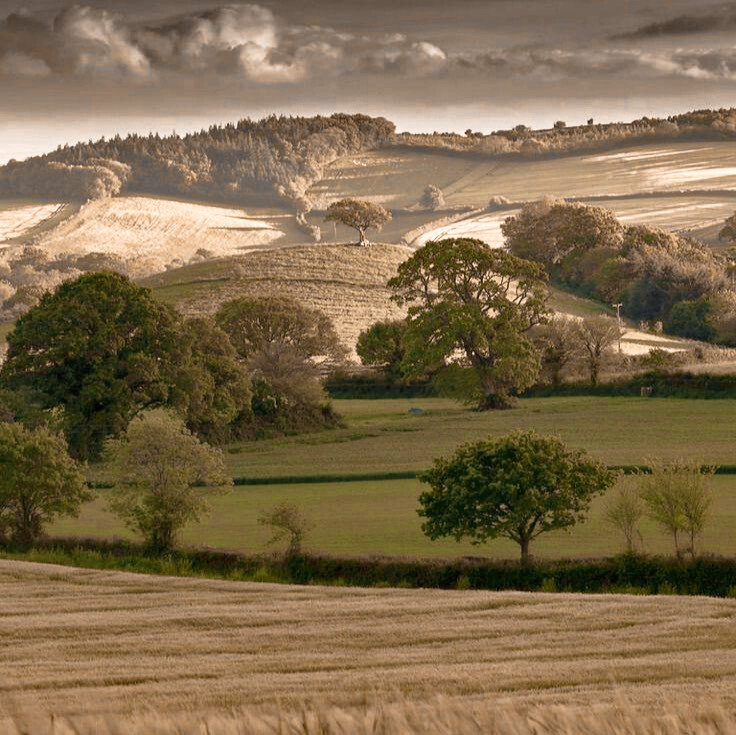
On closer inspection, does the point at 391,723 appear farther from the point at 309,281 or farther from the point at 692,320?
the point at 309,281

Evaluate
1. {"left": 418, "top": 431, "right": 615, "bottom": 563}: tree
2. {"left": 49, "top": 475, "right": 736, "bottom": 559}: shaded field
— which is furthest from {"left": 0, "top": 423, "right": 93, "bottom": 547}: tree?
{"left": 418, "top": 431, "right": 615, "bottom": 563}: tree

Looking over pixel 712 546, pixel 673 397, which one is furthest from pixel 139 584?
pixel 673 397

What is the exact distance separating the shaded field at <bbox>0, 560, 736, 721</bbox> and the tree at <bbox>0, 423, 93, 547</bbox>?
15.9 m

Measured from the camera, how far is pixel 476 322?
79.6 meters

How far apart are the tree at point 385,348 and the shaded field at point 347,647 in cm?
6843

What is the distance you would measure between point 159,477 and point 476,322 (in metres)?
41.6

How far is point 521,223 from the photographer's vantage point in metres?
169

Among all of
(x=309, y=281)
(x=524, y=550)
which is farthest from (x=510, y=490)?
(x=309, y=281)

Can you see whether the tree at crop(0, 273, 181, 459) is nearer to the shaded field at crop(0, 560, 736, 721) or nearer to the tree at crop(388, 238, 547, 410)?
the tree at crop(388, 238, 547, 410)

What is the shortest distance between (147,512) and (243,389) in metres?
30.2

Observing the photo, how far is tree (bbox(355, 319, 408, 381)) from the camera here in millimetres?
93688

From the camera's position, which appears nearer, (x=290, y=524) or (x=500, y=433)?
(x=290, y=524)

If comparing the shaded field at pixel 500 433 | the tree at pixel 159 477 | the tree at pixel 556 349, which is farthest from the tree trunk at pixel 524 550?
the tree at pixel 556 349

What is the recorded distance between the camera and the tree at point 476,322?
255 ft
